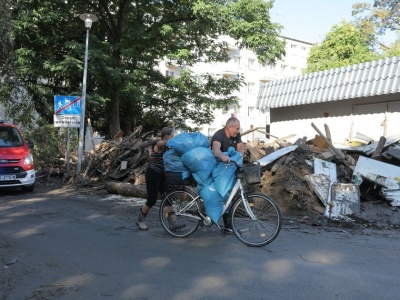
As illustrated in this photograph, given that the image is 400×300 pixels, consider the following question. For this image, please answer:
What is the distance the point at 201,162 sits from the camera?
6180mm

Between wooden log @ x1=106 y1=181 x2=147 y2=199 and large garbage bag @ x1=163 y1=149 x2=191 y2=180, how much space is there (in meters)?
4.60

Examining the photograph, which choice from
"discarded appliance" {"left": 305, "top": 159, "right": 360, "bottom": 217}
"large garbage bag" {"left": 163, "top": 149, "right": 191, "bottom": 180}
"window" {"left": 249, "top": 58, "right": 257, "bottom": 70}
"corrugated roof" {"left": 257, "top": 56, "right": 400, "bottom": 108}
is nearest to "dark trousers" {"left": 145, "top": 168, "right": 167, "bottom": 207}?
"large garbage bag" {"left": 163, "top": 149, "right": 191, "bottom": 180}

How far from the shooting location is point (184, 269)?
199 inches

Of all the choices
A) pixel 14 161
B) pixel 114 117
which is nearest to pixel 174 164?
pixel 14 161

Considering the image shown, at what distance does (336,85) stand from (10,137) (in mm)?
10141

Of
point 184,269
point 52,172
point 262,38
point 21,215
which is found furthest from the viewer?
point 262,38

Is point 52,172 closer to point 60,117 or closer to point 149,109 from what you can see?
point 60,117

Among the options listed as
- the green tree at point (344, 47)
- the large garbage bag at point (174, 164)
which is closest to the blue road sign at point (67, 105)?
the large garbage bag at point (174, 164)

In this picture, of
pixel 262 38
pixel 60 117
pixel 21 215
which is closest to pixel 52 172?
pixel 60 117

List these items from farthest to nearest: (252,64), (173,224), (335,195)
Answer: (252,64) < (335,195) < (173,224)

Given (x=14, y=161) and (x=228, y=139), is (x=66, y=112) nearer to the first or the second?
(x=14, y=161)

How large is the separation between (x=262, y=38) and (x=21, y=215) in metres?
12.6

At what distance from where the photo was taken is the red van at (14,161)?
11.3 metres

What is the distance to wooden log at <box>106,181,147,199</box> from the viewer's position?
11.1 m
